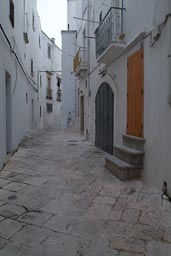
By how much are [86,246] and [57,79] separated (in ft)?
90.7

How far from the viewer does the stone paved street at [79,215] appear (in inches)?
102

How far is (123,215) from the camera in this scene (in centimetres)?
335

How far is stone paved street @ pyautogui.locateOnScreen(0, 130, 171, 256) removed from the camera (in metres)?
2.60

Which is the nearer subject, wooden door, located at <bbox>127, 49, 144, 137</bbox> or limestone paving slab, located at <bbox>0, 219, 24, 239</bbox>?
limestone paving slab, located at <bbox>0, 219, 24, 239</bbox>

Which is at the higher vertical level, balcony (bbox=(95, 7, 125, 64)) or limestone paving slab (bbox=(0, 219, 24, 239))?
balcony (bbox=(95, 7, 125, 64))

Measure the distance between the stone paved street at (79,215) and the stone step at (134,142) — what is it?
2.40 ft

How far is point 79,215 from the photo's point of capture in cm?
336

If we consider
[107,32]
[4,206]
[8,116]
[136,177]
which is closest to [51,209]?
[4,206]

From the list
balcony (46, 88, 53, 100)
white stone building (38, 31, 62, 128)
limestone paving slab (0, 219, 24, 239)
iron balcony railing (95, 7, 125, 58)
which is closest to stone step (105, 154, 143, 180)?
limestone paving slab (0, 219, 24, 239)

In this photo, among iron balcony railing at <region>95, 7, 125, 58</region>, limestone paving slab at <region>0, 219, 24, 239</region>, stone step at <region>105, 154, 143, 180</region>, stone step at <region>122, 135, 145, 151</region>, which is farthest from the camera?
iron balcony railing at <region>95, 7, 125, 58</region>

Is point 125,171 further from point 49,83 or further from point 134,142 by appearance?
point 49,83

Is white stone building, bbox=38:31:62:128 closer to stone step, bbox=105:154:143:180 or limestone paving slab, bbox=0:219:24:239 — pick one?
stone step, bbox=105:154:143:180

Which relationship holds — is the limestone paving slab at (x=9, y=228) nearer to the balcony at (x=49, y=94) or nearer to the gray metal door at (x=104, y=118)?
the gray metal door at (x=104, y=118)

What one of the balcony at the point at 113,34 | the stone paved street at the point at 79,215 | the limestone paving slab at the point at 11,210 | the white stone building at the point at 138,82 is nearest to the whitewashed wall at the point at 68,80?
the white stone building at the point at 138,82
